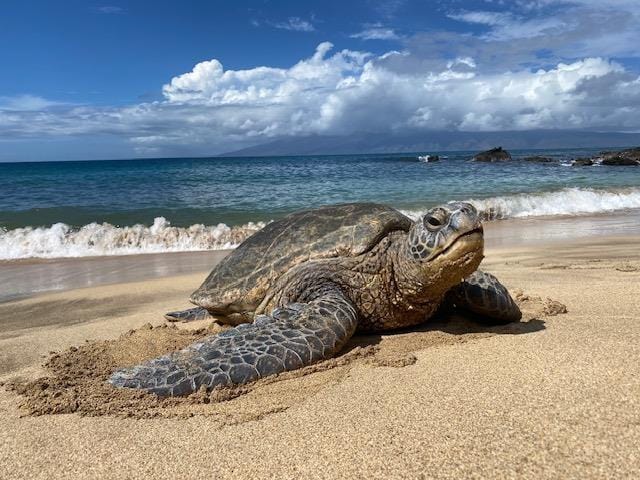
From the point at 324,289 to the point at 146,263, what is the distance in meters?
6.92

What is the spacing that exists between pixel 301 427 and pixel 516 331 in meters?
2.16

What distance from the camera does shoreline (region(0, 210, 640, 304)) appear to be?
7.91 meters

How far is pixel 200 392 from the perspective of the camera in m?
2.69

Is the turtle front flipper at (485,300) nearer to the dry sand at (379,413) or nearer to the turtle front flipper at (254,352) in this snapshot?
the dry sand at (379,413)

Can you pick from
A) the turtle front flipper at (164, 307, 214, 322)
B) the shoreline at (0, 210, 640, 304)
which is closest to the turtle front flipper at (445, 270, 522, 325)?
the turtle front flipper at (164, 307, 214, 322)

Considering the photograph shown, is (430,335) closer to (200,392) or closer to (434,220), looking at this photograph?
(434,220)

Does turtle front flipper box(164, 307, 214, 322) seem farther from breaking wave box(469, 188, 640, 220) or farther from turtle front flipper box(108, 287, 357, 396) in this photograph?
breaking wave box(469, 188, 640, 220)

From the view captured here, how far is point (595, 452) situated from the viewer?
6.05 ft

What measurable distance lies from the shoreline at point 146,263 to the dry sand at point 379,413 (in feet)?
13.2

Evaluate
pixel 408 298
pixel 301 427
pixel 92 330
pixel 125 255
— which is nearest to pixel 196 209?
pixel 125 255

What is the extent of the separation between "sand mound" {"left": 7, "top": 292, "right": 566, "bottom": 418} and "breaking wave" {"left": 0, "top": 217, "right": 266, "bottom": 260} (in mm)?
7856

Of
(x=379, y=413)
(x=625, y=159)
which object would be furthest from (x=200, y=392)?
(x=625, y=159)

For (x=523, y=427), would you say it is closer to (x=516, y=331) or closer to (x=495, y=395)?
(x=495, y=395)

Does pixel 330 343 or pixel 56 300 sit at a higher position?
pixel 330 343
